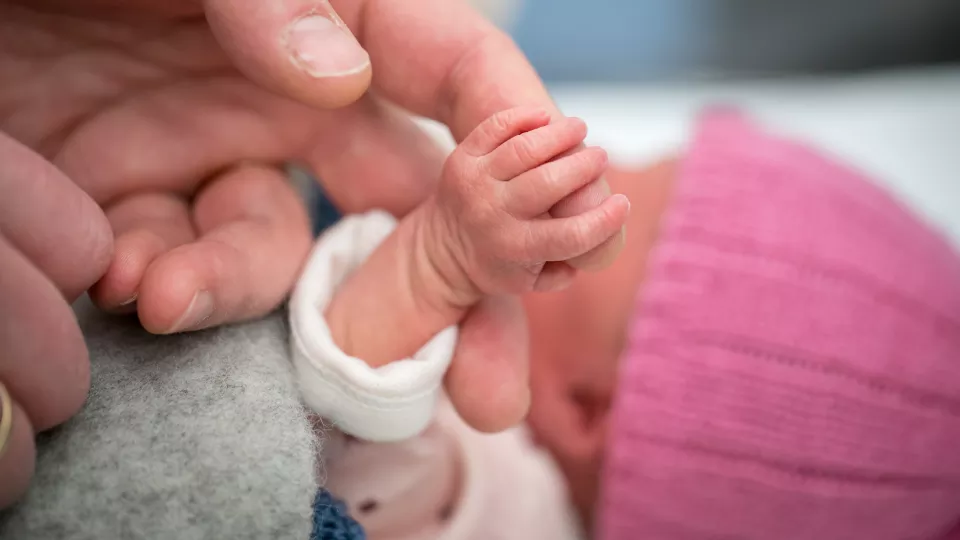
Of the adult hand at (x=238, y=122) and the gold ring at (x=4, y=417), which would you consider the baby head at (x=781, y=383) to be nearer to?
the adult hand at (x=238, y=122)

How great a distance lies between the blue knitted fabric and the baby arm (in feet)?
0.22

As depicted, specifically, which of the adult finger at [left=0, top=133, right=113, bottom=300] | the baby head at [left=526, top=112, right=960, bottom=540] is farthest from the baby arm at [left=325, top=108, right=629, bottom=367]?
the baby head at [left=526, top=112, right=960, bottom=540]

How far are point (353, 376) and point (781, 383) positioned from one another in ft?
1.04

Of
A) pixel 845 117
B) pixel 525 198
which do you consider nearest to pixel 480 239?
pixel 525 198

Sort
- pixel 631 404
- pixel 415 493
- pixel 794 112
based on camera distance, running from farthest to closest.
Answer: pixel 794 112 < pixel 631 404 < pixel 415 493

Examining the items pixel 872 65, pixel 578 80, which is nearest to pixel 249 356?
pixel 578 80

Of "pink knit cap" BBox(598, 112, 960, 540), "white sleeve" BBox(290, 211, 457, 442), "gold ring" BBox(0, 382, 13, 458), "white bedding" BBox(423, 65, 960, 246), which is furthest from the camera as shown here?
"white bedding" BBox(423, 65, 960, 246)

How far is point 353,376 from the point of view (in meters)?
0.33

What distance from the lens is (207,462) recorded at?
0.89 ft

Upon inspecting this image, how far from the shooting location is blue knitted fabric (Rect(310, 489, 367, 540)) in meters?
0.30

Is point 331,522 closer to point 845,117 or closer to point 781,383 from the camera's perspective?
point 781,383

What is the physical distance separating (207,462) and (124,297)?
8 cm

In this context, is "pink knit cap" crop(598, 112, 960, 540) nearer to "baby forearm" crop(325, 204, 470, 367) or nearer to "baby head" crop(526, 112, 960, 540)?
"baby head" crop(526, 112, 960, 540)

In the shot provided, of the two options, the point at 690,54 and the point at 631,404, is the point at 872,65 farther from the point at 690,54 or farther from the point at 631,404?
the point at 631,404
